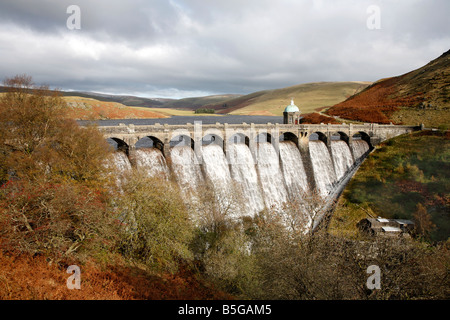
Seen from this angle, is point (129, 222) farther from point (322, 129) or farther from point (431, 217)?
point (322, 129)

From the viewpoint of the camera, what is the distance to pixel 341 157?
214 feet

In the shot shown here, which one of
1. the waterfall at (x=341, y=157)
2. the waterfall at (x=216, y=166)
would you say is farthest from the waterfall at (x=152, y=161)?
the waterfall at (x=341, y=157)

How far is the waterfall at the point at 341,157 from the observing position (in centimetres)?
6344

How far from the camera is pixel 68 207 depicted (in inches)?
729

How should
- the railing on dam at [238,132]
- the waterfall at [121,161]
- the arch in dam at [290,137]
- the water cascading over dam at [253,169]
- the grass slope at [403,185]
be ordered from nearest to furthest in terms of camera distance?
the waterfall at [121,161], the railing on dam at [238,132], the water cascading over dam at [253,169], the grass slope at [403,185], the arch in dam at [290,137]

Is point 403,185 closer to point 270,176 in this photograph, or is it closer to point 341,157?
point 341,157

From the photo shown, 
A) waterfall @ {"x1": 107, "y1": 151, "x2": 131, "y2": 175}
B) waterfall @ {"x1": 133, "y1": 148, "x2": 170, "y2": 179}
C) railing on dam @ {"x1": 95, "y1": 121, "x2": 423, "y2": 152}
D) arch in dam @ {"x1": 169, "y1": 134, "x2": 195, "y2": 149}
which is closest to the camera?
waterfall @ {"x1": 107, "y1": 151, "x2": 131, "y2": 175}

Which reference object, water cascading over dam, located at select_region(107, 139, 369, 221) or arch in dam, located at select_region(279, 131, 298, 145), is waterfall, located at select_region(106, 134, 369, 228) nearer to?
water cascading over dam, located at select_region(107, 139, 369, 221)

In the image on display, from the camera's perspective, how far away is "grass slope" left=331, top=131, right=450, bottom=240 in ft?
151

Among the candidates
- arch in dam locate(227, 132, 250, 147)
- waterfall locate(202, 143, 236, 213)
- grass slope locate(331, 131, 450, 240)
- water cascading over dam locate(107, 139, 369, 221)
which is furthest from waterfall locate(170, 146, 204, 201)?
grass slope locate(331, 131, 450, 240)

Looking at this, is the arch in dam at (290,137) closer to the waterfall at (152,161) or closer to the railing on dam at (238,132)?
the railing on dam at (238,132)

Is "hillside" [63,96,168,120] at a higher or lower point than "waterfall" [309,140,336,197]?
higher

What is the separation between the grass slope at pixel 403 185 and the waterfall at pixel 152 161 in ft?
96.5

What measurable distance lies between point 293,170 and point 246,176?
12966 mm
